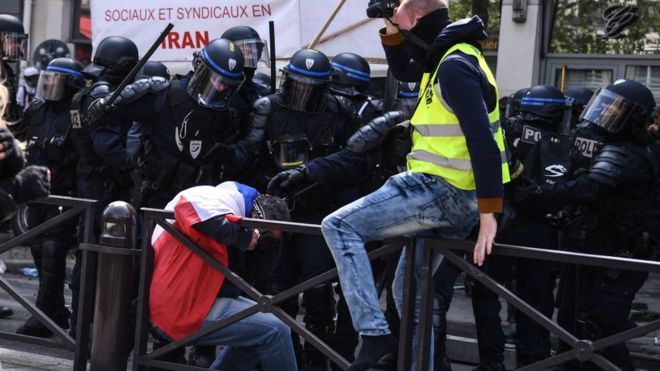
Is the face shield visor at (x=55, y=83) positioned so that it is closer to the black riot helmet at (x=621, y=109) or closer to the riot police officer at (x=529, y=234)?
the riot police officer at (x=529, y=234)

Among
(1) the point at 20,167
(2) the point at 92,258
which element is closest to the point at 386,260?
(2) the point at 92,258

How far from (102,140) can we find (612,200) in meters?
3.14

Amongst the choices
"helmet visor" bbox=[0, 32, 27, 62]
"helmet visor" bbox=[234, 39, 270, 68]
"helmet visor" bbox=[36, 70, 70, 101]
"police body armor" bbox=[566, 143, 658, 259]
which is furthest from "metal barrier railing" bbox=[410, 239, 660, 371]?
"helmet visor" bbox=[0, 32, 27, 62]

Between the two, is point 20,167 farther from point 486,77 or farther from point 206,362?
point 206,362

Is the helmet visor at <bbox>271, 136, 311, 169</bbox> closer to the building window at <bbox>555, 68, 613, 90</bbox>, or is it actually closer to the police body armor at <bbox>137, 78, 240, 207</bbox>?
the police body armor at <bbox>137, 78, 240, 207</bbox>

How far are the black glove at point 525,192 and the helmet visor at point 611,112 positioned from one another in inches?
19.7

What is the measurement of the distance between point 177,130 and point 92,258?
1.25 meters

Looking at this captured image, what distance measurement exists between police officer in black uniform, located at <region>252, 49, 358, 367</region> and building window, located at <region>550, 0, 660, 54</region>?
587 centimetres

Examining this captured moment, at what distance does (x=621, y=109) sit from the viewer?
6.43m

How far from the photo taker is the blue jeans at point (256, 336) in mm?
5348

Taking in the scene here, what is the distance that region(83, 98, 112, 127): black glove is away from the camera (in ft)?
22.4

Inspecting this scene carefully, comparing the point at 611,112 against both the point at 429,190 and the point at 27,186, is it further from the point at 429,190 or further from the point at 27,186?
the point at 27,186

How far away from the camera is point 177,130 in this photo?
6762 mm

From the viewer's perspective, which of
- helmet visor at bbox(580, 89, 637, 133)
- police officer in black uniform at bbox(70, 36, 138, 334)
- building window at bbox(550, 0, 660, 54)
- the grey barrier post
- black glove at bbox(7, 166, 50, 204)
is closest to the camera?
black glove at bbox(7, 166, 50, 204)
